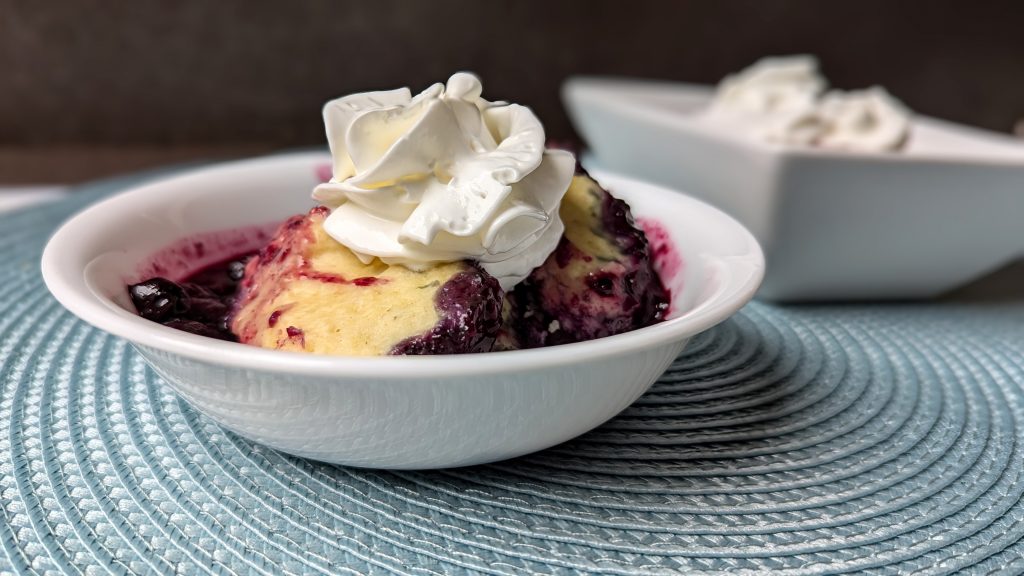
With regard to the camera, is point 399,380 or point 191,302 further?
point 191,302

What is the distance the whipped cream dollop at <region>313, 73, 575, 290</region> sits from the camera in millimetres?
967

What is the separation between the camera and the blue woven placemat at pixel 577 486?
813 mm

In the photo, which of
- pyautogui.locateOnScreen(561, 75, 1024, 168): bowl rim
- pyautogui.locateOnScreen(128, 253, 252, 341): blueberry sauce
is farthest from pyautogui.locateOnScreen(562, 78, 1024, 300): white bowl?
pyautogui.locateOnScreen(128, 253, 252, 341): blueberry sauce

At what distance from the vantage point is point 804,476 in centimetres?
97

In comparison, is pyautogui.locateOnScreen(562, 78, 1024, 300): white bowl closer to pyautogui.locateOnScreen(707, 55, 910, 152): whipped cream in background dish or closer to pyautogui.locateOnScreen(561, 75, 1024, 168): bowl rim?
pyautogui.locateOnScreen(561, 75, 1024, 168): bowl rim

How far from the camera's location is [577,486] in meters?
0.92

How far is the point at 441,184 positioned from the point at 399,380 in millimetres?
363

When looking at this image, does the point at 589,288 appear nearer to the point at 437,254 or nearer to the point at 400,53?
the point at 437,254

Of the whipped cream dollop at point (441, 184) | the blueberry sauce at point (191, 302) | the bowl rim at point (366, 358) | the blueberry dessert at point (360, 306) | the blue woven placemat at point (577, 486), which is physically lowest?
the blue woven placemat at point (577, 486)

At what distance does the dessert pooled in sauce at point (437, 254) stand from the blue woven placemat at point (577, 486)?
145mm

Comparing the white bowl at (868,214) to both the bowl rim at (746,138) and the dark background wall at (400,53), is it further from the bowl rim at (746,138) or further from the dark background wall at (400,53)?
the dark background wall at (400,53)

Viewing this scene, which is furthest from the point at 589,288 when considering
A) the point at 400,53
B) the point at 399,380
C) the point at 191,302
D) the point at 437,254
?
the point at 400,53

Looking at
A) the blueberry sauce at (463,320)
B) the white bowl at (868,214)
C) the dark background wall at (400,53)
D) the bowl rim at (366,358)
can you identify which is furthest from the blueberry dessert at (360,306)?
the dark background wall at (400,53)

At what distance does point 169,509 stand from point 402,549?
25 cm
